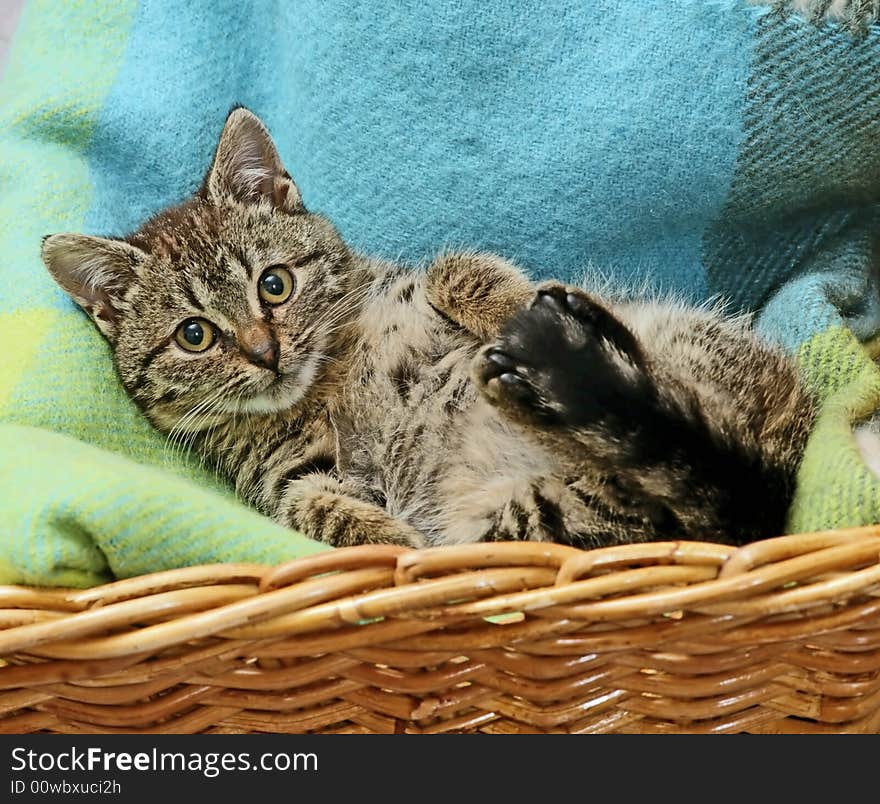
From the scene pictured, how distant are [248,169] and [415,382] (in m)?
0.46

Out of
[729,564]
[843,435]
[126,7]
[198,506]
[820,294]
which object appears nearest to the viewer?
[729,564]

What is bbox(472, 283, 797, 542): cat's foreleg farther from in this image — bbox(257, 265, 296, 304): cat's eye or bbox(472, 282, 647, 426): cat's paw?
bbox(257, 265, 296, 304): cat's eye

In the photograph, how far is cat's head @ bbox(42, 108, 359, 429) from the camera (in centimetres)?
145

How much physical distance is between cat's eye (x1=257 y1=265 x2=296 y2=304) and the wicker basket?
592 mm

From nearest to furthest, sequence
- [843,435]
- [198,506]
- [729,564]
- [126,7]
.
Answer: [729,564] < [198,506] < [843,435] < [126,7]

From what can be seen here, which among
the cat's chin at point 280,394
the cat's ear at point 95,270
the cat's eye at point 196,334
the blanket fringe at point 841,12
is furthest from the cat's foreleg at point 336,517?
the blanket fringe at point 841,12

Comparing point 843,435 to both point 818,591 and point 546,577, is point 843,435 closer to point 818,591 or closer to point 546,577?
point 818,591

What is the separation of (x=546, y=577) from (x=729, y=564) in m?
0.19

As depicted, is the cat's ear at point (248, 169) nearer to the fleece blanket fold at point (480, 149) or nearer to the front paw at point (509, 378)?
the fleece blanket fold at point (480, 149)

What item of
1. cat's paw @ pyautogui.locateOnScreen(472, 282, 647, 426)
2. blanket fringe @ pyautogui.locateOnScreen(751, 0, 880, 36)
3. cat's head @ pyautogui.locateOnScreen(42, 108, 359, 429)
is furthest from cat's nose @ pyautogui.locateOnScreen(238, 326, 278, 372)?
blanket fringe @ pyautogui.locateOnScreen(751, 0, 880, 36)

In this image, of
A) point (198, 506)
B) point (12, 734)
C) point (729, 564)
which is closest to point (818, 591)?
point (729, 564)

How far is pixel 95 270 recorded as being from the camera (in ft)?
4.88

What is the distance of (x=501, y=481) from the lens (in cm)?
135

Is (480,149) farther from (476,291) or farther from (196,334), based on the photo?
(196,334)
